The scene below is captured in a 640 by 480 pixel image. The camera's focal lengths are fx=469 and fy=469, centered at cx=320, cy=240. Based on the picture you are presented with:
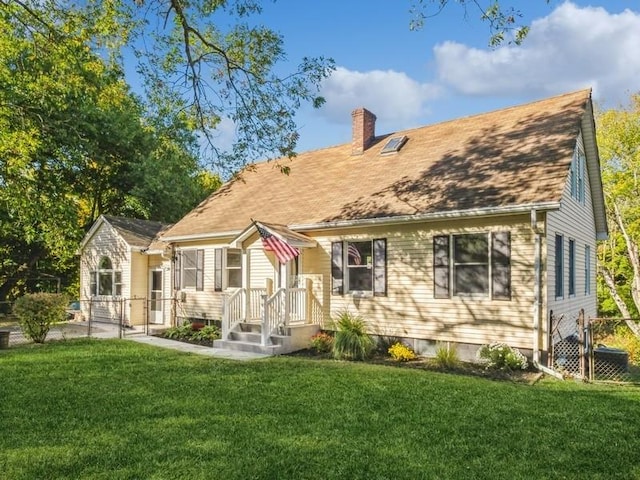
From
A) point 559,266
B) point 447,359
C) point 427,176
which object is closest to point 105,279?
point 427,176

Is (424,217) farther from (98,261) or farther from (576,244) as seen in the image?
(98,261)

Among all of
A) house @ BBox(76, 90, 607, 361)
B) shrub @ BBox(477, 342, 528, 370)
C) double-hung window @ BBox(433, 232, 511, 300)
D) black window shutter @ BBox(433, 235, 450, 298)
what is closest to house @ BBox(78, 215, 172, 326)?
house @ BBox(76, 90, 607, 361)

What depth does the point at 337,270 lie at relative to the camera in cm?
1280

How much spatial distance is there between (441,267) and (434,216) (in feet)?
4.03

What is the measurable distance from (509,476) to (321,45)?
9.06m

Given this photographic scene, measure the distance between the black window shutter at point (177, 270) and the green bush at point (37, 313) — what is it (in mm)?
4162

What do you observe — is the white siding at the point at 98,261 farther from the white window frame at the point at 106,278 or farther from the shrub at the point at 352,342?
the shrub at the point at 352,342

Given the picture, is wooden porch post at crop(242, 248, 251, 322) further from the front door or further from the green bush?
the front door

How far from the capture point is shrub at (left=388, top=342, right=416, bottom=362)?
36.2 ft

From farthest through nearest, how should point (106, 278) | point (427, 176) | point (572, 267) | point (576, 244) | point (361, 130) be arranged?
point (106, 278), point (361, 130), point (576, 244), point (572, 267), point (427, 176)

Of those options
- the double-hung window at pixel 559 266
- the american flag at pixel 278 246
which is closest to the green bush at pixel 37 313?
the american flag at pixel 278 246

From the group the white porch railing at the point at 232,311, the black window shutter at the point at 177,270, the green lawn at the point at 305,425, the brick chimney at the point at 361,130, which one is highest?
the brick chimney at the point at 361,130

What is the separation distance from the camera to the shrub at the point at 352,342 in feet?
36.9

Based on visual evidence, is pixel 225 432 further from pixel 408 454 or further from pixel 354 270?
pixel 354 270
